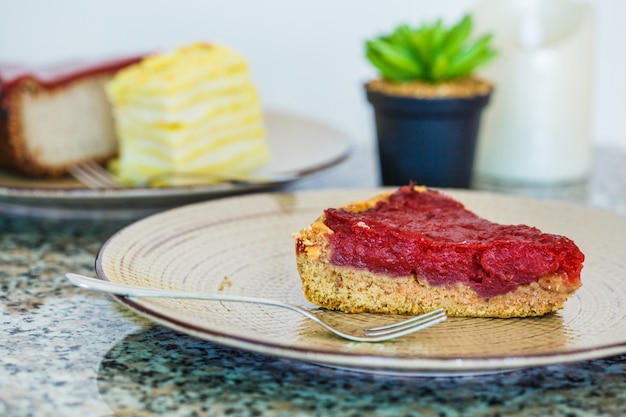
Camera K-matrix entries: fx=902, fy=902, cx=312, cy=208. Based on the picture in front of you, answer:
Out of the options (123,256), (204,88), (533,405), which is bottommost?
(533,405)

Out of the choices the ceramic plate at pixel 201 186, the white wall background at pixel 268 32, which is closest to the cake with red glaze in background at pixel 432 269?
the ceramic plate at pixel 201 186

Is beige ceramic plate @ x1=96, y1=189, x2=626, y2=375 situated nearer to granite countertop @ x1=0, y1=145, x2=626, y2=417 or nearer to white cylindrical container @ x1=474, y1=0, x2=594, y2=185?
granite countertop @ x1=0, y1=145, x2=626, y2=417

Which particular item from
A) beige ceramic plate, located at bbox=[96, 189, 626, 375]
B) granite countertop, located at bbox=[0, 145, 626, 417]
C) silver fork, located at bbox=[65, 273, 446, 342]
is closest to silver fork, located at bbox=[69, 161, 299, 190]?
beige ceramic plate, located at bbox=[96, 189, 626, 375]

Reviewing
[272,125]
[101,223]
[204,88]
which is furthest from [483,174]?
[101,223]

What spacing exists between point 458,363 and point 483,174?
124 centimetres

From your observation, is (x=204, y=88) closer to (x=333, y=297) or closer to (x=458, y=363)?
(x=333, y=297)

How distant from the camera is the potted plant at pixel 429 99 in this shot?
172cm

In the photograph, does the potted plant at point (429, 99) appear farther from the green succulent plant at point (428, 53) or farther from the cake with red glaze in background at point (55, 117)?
the cake with red glaze in background at point (55, 117)

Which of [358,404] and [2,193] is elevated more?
[2,193]

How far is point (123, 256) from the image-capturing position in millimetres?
1177

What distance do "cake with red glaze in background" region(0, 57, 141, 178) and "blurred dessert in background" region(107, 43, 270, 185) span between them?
141 mm

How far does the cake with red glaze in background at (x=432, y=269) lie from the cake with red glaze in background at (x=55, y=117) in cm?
96

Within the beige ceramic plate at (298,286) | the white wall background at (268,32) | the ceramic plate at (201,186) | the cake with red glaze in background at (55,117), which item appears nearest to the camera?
the beige ceramic plate at (298,286)

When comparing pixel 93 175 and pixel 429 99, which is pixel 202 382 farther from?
pixel 93 175
